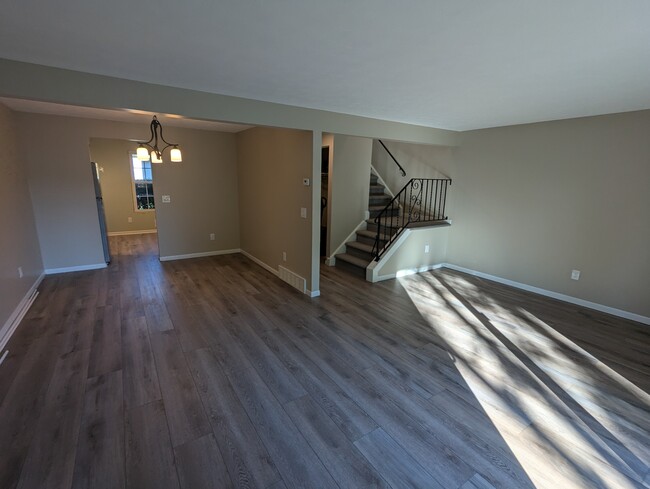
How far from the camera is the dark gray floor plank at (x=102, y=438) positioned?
1.67m

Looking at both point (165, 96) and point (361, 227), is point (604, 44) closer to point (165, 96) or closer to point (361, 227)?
point (165, 96)

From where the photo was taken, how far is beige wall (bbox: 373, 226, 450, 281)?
509 centimetres

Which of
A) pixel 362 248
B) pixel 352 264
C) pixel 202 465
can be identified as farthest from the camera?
pixel 362 248

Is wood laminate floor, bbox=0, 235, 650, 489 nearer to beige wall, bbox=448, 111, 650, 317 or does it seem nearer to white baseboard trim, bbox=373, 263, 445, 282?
beige wall, bbox=448, 111, 650, 317

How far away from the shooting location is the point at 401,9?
1483mm

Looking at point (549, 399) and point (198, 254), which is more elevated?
point (198, 254)

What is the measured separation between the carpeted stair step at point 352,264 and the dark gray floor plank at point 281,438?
306 centimetres

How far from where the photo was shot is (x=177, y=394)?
2.35 m

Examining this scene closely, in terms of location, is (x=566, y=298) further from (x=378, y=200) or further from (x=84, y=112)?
(x=84, y=112)

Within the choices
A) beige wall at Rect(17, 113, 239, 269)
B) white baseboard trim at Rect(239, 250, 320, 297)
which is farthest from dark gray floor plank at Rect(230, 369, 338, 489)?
beige wall at Rect(17, 113, 239, 269)

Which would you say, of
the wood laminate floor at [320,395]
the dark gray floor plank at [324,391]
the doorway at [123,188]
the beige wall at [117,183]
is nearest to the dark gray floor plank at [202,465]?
the wood laminate floor at [320,395]

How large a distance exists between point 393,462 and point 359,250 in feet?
13.4

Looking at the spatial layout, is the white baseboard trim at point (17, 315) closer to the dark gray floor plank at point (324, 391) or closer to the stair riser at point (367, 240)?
the dark gray floor plank at point (324, 391)

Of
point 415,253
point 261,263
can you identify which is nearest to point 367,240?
point 415,253
